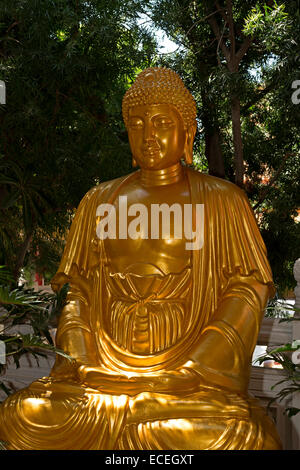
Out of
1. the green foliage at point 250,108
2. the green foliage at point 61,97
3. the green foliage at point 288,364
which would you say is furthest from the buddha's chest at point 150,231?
the green foliage at point 250,108

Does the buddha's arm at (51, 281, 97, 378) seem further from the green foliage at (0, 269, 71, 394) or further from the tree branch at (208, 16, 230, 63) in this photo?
the tree branch at (208, 16, 230, 63)

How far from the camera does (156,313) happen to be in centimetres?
280

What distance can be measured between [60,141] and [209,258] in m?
2.03

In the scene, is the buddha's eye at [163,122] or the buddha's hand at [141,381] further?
the buddha's eye at [163,122]

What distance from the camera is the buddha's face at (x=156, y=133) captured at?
2.89 meters

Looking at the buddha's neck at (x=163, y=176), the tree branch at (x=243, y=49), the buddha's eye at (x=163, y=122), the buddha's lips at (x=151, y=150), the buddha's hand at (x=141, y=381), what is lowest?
the buddha's hand at (x=141, y=381)

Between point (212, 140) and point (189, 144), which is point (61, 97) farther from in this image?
point (189, 144)

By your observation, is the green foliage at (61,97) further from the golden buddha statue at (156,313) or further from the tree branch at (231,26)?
the golden buddha statue at (156,313)

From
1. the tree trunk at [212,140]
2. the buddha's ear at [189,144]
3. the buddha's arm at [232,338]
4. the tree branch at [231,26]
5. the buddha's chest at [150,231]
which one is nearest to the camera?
the buddha's arm at [232,338]

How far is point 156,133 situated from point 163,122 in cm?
6

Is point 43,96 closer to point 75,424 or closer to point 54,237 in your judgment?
point 54,237

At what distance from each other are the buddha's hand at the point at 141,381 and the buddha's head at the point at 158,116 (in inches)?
38.8

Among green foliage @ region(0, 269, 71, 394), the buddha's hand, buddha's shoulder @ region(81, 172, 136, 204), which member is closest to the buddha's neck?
buddha's shoulder @ region(81, 172, 136, 204)

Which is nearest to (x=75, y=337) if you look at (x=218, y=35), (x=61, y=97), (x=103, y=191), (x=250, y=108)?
(x=103, y=191)
